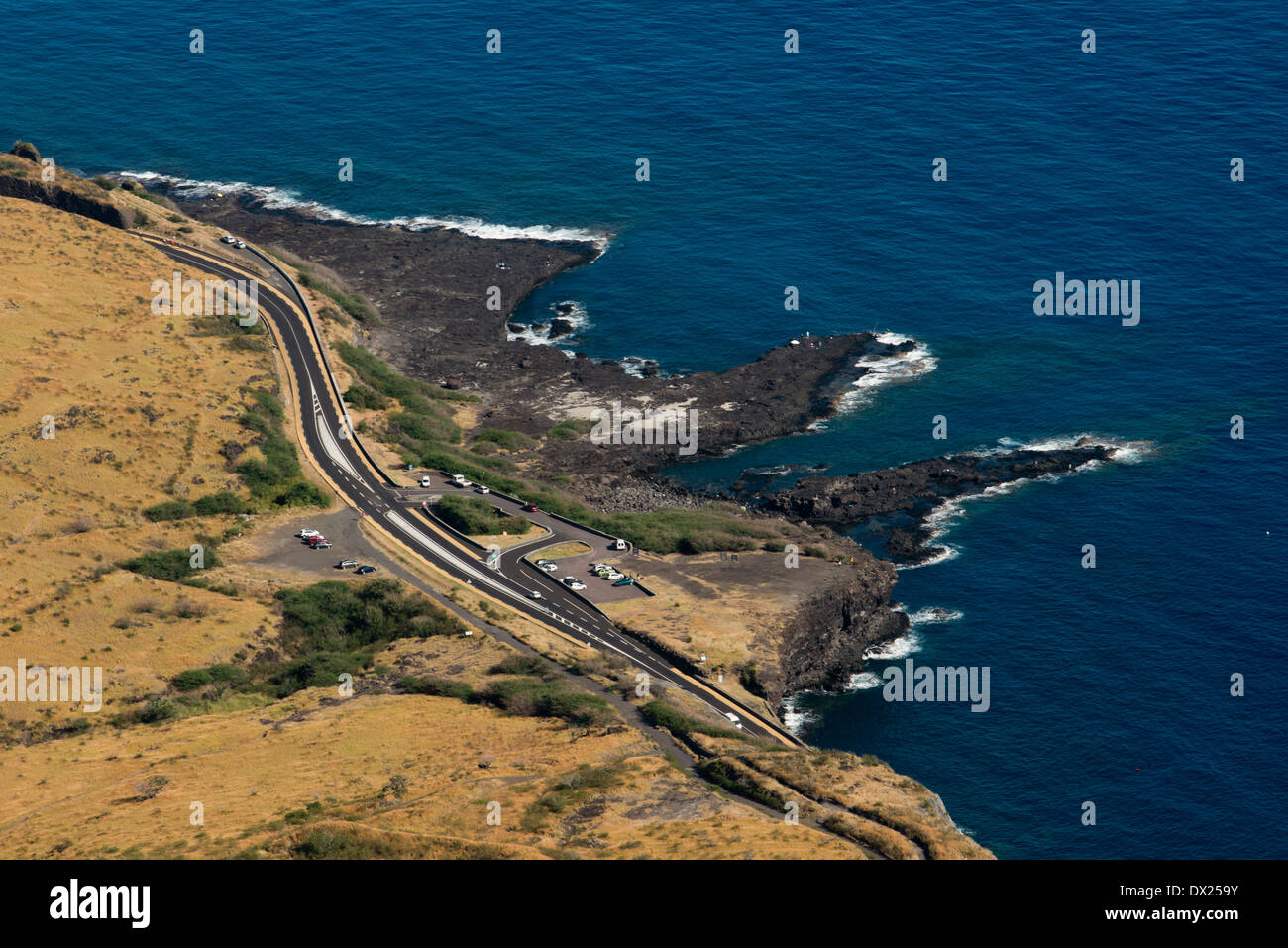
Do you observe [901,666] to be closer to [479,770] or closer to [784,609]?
[784,609]

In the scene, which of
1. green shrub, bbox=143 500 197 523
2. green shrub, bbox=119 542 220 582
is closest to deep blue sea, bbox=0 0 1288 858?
green shrub, bbox=143 500 197 523

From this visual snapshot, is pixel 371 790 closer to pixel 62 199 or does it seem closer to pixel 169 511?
pixel 169 511

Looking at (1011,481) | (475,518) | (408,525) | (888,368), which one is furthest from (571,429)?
(1011,481)

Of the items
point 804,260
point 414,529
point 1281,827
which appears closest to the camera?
point 1281,827

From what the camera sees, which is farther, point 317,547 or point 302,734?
point 317,547

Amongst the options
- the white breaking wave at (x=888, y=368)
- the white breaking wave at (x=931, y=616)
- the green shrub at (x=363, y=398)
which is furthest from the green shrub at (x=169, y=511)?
the white breaking wave at (x=888, y=368)

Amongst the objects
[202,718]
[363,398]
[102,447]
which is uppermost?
[363,398]

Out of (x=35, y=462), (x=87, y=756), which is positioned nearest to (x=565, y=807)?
(x=87, y=756)
